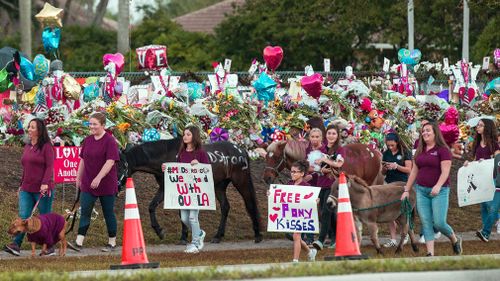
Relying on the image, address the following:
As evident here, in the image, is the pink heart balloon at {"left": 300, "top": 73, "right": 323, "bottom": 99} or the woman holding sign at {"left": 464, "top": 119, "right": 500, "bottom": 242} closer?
the woman holding sign at {"left": 464, "top": 119, "right": 500, "bottom": 242}

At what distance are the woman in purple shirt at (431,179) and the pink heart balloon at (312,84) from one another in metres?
7.63

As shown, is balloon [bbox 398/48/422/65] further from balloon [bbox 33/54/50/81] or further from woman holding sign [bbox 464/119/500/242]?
woman holding sign [bbox 464/119/500/242]

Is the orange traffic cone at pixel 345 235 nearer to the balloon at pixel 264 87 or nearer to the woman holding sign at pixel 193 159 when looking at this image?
the woman holding sign at pixel 193 159

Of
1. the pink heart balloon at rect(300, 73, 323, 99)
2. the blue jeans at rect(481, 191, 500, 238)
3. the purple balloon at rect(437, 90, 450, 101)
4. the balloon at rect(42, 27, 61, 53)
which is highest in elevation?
the balloon at rect(42, 27, 61, 53)

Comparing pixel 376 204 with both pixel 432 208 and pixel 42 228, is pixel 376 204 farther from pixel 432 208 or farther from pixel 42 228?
pixel 42 228

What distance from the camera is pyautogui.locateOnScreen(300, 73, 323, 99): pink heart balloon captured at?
2367 centimetres

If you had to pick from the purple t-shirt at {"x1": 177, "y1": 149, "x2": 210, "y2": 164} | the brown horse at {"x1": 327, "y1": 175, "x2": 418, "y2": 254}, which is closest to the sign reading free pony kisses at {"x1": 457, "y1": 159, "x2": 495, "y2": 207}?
the brown horse at {"x1": 327, "y1": 175, "x2": 418, "y2": 254}

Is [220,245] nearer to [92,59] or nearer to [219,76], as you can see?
[219,76]

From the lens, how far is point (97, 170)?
17234mm

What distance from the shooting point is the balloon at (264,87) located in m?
23.8

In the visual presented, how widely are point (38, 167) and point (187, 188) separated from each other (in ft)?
6.93

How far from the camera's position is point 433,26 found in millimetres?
47031

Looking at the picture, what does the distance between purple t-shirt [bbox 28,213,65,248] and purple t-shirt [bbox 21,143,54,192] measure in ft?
1.96

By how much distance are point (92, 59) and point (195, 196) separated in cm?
3367
